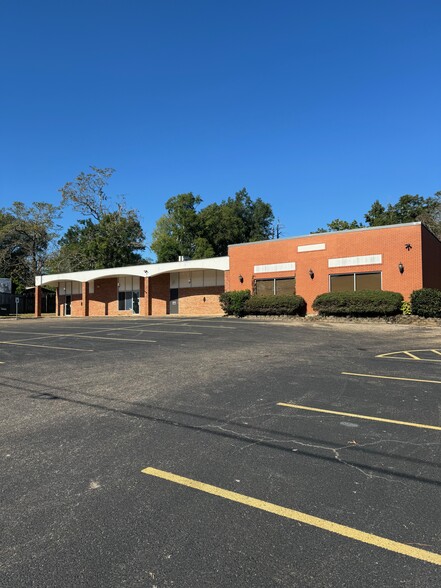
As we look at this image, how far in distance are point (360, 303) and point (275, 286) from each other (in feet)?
22.7

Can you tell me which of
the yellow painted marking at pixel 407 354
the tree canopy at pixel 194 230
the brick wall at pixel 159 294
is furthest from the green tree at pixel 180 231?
the yellow painted marking at pixel 407 354

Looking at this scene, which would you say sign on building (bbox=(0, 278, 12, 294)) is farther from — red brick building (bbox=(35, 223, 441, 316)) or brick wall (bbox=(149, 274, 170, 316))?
brick wall (bbox=(149, 274, 170, 316))

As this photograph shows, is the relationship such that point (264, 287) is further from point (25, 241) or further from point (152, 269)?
point (25, 241)

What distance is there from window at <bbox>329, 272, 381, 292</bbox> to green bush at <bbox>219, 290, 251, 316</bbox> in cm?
573

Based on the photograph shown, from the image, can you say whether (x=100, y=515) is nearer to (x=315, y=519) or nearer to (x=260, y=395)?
(x=315, y=519)

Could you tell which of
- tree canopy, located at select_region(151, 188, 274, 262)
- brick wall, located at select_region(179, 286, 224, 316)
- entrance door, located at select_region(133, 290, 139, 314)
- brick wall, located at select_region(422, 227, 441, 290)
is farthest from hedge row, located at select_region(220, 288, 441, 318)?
tree canopy, located at select_region(151, 188, 274, 262)

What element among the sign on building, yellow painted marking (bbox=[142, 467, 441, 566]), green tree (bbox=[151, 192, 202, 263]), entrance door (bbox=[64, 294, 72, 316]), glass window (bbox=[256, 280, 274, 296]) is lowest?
yellow painted marking (bbox=[142, 467, 441, 566])

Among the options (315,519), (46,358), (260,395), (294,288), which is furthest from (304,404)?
(294,288)

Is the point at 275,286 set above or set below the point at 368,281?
below

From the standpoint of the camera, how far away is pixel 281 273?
27.6 metres

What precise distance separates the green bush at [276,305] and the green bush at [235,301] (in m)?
0.40

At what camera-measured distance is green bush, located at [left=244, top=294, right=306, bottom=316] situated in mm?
25328

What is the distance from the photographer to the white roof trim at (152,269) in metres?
30.6

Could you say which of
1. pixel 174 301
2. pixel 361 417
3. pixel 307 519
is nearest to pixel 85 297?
pixel 174 301
